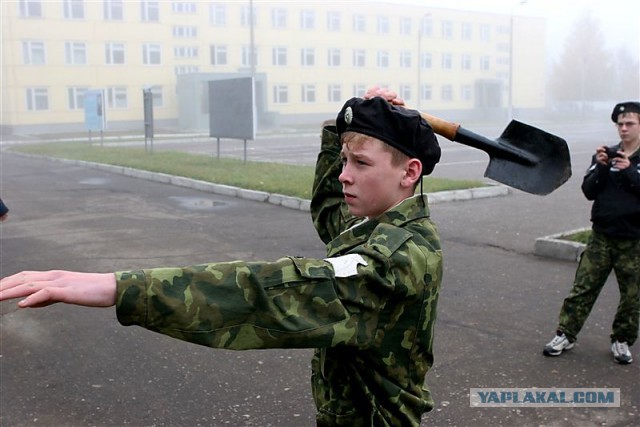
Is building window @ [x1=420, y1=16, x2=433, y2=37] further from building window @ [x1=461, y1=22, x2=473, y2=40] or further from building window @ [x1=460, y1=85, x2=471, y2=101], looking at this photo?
building window @ [x1=460, y1=85, x2=471, y2=101]

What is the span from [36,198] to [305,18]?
41.3m

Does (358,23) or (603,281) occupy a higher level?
(358,23)

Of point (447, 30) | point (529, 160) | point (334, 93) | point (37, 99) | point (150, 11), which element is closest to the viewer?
point (529, 160)

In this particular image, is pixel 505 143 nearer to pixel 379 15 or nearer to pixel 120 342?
pixel 120 342

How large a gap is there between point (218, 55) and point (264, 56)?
3286 mm

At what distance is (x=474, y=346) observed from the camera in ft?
16.2

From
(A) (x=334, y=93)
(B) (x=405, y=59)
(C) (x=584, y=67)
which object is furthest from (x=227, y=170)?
(C) (x=584, y=67)

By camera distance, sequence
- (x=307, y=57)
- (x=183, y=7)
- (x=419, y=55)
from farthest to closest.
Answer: (x=419, y=55), (x=307, y=57), (x=183, y=7)

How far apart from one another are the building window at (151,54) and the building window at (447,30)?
2553cm

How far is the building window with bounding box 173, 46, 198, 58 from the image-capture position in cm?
4625

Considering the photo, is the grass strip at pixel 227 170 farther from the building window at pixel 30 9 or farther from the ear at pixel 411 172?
the building window at pixel 30 9

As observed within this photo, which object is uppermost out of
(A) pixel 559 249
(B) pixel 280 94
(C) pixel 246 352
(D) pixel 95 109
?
(B) pixel 280 94

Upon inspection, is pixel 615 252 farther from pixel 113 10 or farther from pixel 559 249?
pixel 113 10

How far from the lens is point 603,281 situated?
4.80 meters
